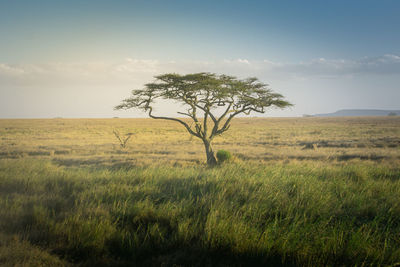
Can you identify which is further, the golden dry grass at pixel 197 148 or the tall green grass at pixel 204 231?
the golden dry grass at pixel 197 148

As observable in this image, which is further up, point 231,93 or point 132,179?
point 231,93

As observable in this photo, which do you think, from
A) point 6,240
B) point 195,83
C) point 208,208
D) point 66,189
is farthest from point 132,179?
point 195,83

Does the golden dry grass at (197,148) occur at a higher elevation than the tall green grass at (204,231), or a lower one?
lower

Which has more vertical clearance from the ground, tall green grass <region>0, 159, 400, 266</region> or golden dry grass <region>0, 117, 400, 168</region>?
tall green grass <region>0, 159, 400, 266</region>

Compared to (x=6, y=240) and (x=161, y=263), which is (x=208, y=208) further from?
(x=6, y=240)

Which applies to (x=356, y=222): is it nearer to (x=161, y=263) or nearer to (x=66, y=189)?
(x=161, y=263)

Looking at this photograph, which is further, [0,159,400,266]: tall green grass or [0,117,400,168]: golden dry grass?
[0,117,400,168]: golden dry grass

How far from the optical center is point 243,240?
3441 millimetres

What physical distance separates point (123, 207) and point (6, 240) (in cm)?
179

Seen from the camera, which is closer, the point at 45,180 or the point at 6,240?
the point at 6,240

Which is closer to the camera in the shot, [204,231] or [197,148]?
[204,231]

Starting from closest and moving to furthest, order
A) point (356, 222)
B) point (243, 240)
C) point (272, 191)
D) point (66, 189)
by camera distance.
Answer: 1. point (243, 240)
2. point (356, 222)
3. point (272, 191)
4. point (66, 189)

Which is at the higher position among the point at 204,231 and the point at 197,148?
the point at 204,231

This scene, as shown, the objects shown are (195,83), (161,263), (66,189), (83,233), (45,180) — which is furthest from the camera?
(195,83)
